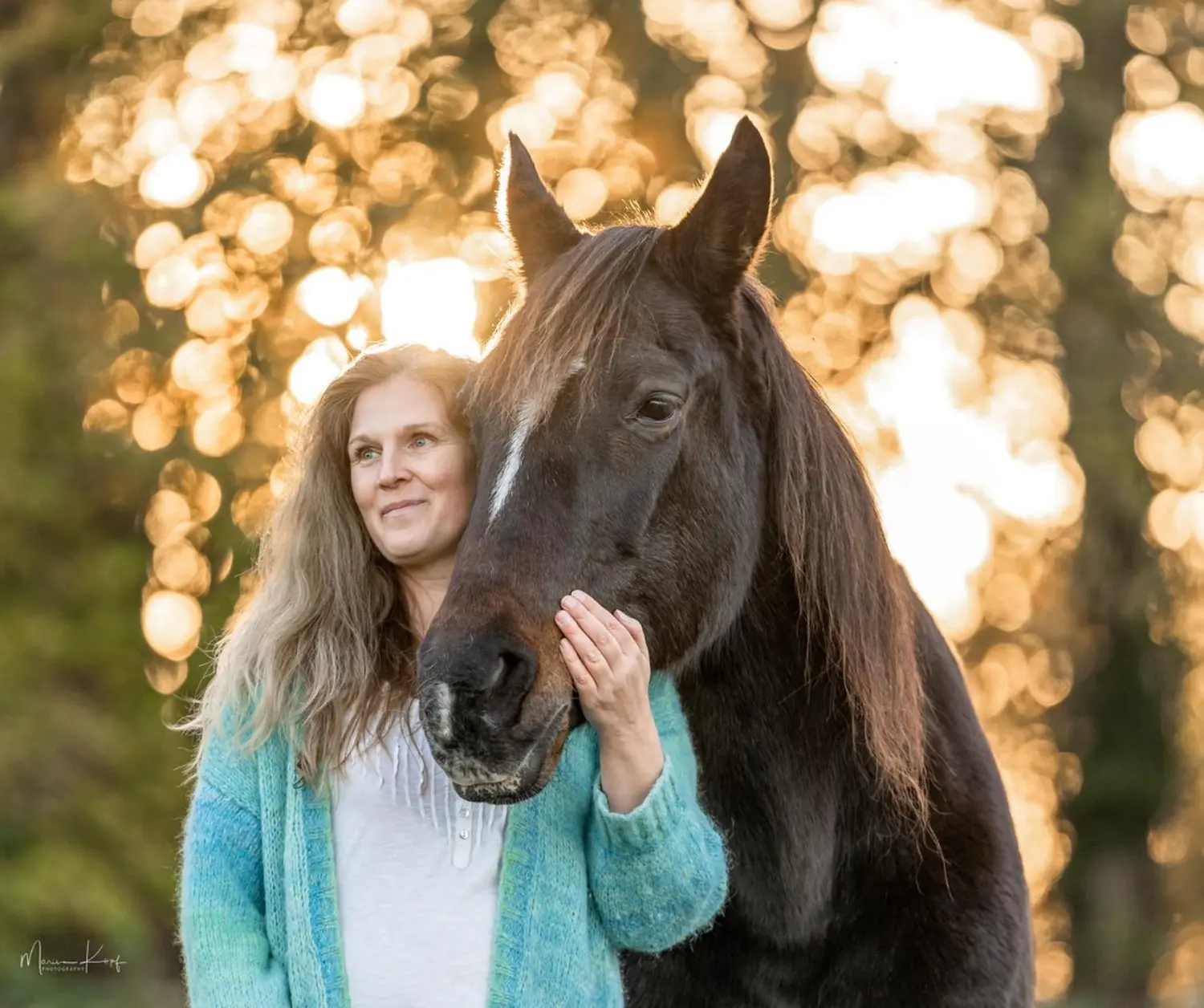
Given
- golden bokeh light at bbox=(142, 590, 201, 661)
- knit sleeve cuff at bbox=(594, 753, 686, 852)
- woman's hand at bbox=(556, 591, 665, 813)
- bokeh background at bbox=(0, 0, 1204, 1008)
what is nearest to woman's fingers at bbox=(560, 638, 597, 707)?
woman's hand at bbox=(556, 591, 665, 813)

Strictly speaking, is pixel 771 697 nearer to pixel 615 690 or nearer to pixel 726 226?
pixel 615 690

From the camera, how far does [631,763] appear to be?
2934 mm

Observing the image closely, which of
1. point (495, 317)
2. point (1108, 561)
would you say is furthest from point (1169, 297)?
point (495, 317)

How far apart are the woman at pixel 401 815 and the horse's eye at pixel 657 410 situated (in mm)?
383

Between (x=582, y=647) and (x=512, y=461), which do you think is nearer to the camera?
(x=582, y=647)

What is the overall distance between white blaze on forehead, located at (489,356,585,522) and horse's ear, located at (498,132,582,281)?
0.59m

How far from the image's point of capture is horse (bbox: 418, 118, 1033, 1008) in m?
3.03

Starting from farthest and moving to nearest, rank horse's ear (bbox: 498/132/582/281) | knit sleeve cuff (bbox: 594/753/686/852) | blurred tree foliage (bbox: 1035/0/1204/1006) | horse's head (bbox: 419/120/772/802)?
blurred tree foliage (bbox: 1035/0/1204/1006), horse's ear (bbox: 498/132/582/281), knit sleeve cuff (bbox: 594/753/686/852), horse's head (bbox: 419/120/772/802)

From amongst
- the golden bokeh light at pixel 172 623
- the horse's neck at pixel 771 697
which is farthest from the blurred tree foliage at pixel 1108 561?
the horse's neck at pixel 771 697

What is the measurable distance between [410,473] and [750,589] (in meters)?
0.82

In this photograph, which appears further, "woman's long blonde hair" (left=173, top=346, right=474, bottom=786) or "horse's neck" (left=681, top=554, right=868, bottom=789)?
"horse's neck" (left=681, top=554, right=868, bottom=789)

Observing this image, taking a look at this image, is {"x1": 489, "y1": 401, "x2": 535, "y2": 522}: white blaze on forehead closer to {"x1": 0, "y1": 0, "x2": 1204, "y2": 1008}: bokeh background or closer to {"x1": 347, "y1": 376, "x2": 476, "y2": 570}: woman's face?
{"x1": 347, "y1": 376, "x2": 476, "y2": 570}: woman's face

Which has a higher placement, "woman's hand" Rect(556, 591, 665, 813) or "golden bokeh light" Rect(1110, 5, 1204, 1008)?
"woman's hand" Rect(556, 591, 665, 813)

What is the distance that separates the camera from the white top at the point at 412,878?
2.86 m
